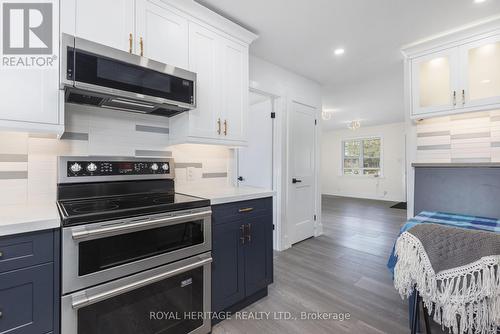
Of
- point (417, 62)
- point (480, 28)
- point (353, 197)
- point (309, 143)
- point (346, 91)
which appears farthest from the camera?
point (353, 197)

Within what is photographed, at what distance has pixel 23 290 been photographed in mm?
1029

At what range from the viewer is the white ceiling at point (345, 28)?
78.3 inches

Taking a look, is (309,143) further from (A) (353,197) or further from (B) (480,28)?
(A) (353,197)

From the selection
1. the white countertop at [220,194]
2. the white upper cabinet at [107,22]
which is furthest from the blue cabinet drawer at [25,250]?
the white upper cabinet at [107,22]

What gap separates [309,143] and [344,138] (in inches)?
219

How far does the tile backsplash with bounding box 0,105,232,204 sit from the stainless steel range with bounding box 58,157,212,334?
0.13 metres

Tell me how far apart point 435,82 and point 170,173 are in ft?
9.48

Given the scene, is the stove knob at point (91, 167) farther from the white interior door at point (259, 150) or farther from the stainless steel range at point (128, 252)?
the white interior door at point (259, 150)

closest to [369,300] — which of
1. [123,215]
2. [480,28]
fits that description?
[123,215]

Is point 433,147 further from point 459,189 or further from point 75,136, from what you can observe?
point 75,136

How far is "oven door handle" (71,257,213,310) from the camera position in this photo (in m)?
1.12

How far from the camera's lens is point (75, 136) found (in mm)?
1649

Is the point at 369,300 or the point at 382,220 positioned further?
the point at 382,220

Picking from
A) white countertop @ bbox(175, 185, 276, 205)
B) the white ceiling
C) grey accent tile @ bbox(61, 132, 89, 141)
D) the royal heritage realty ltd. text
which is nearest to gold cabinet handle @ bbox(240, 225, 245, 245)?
white countertop @ bbox(175, 185, 276, 205)
